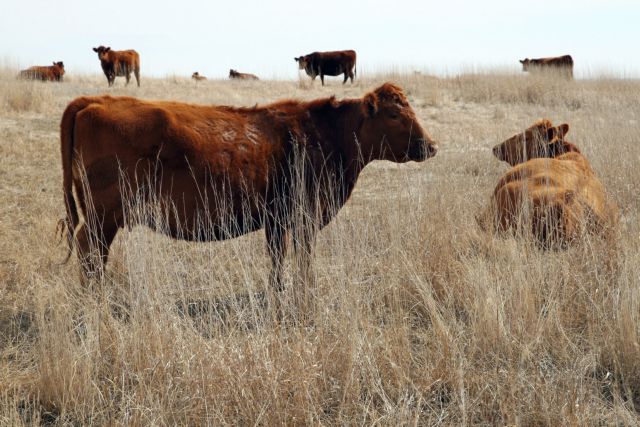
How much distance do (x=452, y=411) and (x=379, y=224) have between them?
110 inches

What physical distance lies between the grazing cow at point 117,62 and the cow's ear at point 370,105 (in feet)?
66.6

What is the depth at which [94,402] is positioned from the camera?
3047 millimetres

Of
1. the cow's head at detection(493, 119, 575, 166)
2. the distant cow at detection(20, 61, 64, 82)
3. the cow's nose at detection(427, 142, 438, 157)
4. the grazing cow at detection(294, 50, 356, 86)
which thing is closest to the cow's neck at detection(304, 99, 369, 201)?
the cow's nose at detection(427, 142, 438, 157)

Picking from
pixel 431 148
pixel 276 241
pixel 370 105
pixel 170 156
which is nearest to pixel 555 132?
pixel 431 148

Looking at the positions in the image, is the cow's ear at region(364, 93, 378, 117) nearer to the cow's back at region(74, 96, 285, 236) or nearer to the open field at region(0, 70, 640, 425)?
the open field at region(0, 70, 640, 425)

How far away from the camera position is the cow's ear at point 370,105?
527 centimetres

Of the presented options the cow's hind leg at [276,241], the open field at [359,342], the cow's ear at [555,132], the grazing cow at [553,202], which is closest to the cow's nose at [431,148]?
the open field at [359,342]

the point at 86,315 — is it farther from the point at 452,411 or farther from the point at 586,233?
the point at 586,233

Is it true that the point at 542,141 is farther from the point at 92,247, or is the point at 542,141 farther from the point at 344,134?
the point at 92,247

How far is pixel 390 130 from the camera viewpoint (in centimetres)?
532

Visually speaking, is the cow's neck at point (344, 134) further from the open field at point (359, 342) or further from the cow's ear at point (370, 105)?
the open field at point (359, 342)

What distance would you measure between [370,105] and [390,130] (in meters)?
0.26

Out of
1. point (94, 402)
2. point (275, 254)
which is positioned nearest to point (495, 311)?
point (275, 254)

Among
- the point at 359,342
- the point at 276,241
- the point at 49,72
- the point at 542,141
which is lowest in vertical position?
the point at 359,342
